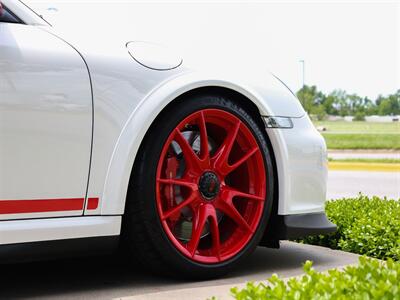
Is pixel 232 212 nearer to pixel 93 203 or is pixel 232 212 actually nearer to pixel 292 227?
pixel 292 227

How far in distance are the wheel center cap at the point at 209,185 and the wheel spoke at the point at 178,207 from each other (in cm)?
7

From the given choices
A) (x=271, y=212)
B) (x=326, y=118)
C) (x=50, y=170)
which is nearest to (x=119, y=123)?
(x=50, y=170)

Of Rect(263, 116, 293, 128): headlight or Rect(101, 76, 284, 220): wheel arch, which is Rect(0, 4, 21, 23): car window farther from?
Rect(263, 116, 293, 128): headlight

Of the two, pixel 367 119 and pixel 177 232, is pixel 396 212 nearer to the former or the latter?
pixel 177 232

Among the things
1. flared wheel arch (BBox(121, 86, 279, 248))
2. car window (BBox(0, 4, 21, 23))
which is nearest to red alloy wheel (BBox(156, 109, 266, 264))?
flared wheel arch (BBox(121, 86, 279, 248))

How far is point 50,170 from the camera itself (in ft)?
10.6

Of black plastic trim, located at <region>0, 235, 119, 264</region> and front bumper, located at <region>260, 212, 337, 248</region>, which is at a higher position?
black plastic trim, located at <region>0, 235, 119, 264</region>

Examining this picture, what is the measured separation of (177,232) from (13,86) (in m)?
1.20

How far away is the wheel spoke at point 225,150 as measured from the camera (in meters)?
3.71

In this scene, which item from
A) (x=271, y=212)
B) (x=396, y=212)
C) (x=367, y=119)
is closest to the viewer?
(x=271, y=212)

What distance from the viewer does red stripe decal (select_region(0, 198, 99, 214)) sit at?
312 centimetres

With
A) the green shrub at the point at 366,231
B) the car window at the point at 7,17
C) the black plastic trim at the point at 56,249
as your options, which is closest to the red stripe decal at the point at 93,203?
the black plastic trim at the point at 56,249

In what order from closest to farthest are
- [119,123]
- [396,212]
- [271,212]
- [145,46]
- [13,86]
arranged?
[13,86] < [119,123] < [145,46] < [271,212] < [396,212]

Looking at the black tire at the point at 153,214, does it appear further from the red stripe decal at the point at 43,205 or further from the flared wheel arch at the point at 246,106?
the red stripe decal at the point at 43,205
